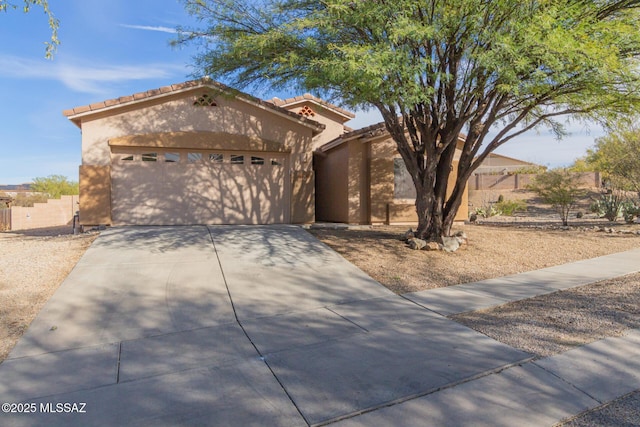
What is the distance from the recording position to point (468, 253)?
10.3 meters

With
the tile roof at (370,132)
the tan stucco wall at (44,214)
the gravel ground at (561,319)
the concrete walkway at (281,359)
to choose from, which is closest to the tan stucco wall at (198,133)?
the tile roof at (370,132)

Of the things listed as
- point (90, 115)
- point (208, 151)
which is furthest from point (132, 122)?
point (208, 151)

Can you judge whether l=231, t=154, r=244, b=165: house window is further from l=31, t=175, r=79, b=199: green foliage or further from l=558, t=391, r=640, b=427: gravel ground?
l=31, t=175, r=79, b=199: green foliage

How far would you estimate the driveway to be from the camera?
3.62 metres

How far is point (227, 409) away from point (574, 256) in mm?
9838

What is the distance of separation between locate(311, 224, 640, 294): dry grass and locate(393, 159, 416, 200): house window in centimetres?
223

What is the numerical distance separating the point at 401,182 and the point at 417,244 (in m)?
5.56

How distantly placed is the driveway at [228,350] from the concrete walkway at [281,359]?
0.02 metres

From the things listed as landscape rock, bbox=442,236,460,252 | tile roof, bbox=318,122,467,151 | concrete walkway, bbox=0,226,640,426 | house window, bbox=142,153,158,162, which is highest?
tile roof, bbox=318,122,467,151

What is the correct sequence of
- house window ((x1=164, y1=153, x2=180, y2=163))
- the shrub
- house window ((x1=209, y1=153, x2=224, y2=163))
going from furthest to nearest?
the shrub → house window ((x1=209, y1=153, x2=224, y2=163)) → house window ((x1=164, y1=153, x2=180, y2=163))

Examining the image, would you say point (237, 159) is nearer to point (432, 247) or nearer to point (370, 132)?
point (370, 132)

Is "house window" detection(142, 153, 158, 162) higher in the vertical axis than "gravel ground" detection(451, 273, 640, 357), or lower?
higher

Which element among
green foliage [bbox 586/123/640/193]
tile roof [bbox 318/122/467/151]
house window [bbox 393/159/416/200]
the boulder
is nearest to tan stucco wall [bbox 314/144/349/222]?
tile roof [bbox 318/122/467/151]

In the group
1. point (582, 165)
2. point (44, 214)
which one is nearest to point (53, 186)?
point (44, 214)
